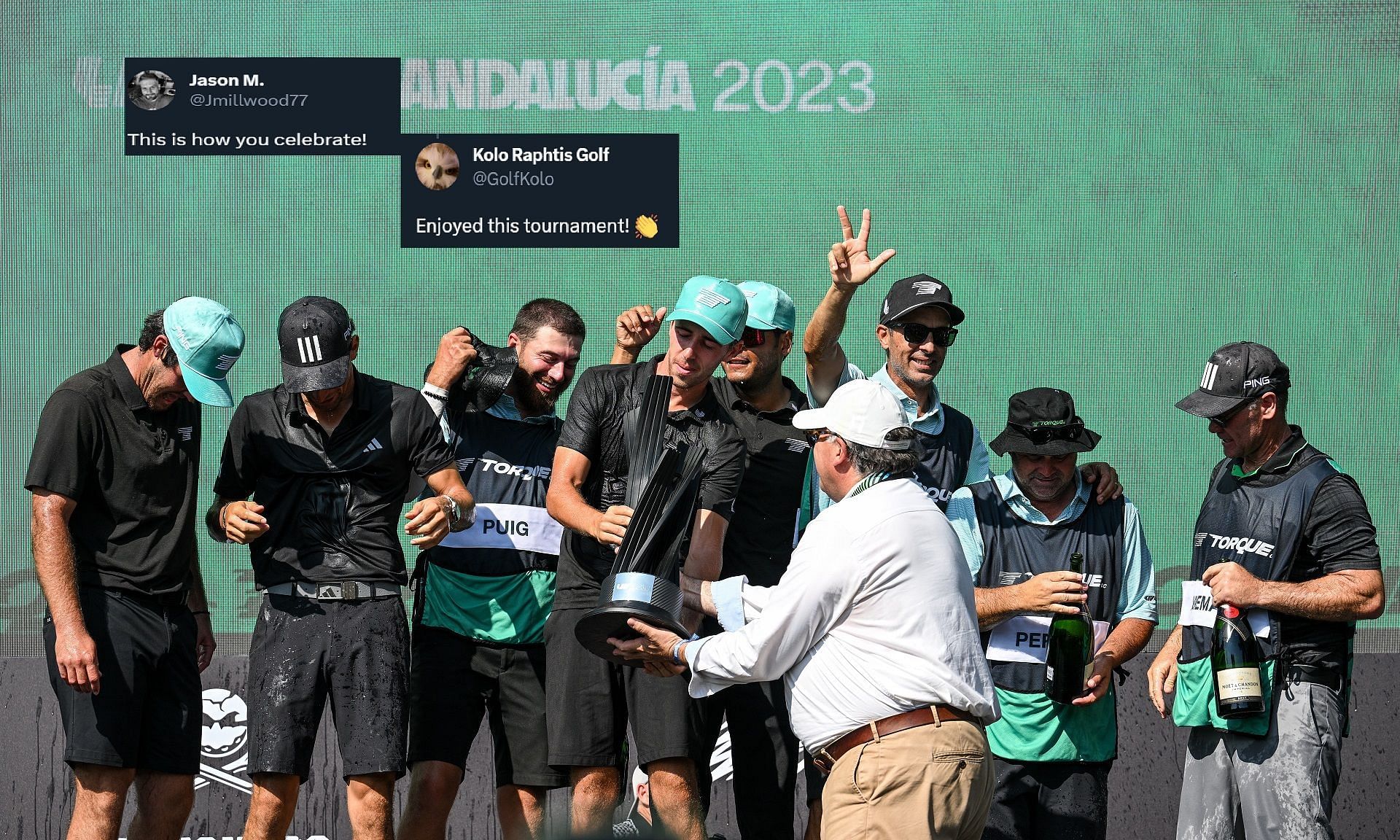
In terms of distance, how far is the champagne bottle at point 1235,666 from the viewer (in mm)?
3953

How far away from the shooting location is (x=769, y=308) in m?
4.23

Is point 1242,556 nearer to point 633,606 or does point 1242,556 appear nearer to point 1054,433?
point 1054,433

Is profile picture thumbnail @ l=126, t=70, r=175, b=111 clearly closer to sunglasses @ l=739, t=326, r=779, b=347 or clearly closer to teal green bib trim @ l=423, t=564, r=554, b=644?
teal green bib trim @ l=423, t=564, r=554, b=644

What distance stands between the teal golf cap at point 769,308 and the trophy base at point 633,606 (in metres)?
0.96

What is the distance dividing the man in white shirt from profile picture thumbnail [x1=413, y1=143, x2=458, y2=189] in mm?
3121

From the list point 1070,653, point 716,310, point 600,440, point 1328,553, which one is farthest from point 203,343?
point 1328,553

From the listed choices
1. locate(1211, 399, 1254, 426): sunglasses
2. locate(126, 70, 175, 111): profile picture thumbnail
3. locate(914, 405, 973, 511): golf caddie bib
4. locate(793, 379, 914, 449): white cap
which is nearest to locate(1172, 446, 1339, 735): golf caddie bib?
locate(1211, 399, 1254, 426): sunglasses

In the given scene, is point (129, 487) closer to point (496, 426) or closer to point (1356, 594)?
point (496, 426)

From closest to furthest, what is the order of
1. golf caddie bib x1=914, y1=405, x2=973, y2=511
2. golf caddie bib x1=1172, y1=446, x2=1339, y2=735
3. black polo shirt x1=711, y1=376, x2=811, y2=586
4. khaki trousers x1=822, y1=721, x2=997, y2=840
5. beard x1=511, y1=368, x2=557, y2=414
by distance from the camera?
khaki trousers x1=822, y1=721, x2=997, y2=840 < golf caddie bib x1=1172, y1=446, x2=1339, y2=735 < black polo shirt x1=711, y1=376, x2=811, y2=586 < golf caddie bib x1=914, y1=405, x2=973, y2=511 < beard x1=511, y1=368, x2=557, y2=414

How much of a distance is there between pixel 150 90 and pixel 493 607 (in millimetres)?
2930

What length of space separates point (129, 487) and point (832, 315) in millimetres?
2079

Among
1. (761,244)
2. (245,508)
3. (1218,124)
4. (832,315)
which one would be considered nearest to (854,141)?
(761,244)

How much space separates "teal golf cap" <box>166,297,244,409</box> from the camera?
4078 millimetres

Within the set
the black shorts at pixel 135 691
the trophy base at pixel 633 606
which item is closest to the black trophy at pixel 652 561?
the trophy base at pixel 633 606
